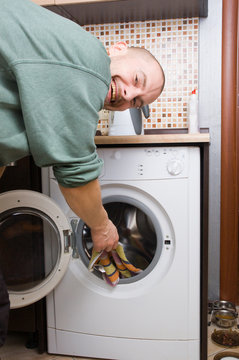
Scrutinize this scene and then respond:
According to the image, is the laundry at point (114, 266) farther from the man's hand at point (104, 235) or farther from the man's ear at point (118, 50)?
the man's ear at point (118, 50)

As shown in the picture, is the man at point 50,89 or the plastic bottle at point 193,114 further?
the plastic bottle at point 193,114

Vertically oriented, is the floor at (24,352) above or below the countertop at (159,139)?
below

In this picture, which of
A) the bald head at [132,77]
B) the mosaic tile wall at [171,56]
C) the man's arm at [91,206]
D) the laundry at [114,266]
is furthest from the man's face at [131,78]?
the mosaic tile wall at [171,56]

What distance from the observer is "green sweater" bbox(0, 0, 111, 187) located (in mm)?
680

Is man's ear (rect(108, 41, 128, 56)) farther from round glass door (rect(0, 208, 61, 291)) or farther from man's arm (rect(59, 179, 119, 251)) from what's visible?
round glass door (rect(0, 208, 61, 291))

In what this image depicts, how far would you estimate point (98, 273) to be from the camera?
1.55m

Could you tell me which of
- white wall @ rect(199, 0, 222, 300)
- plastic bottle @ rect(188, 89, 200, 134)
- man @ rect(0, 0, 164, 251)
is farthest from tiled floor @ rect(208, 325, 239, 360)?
man @ rect(0, 0, 164, 251)

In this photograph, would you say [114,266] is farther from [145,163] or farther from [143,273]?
[145,163]

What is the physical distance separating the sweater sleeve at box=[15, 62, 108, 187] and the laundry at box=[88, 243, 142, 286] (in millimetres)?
790

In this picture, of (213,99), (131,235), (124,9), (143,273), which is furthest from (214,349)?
(124,9)

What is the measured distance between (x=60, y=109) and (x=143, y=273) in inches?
38.5

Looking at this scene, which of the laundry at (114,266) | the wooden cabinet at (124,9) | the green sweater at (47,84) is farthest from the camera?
the wooden cabinet at (124,9)

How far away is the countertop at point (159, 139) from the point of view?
1372mm

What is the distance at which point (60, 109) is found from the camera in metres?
0.72
